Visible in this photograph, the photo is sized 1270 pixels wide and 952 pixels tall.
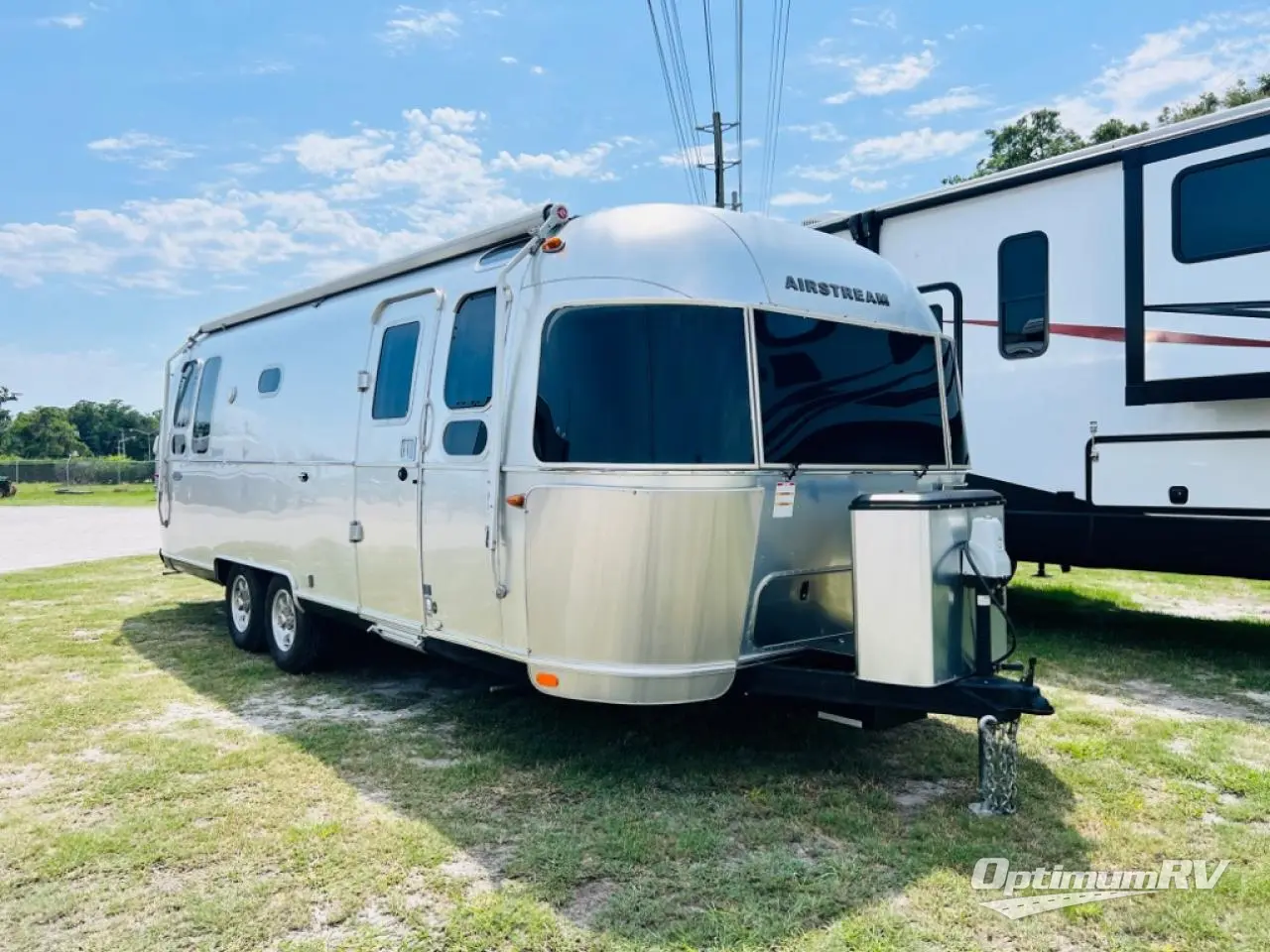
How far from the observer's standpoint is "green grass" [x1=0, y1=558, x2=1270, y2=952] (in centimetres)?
349

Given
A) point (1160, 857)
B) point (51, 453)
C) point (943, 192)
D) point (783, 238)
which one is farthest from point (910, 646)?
point (51, 453)

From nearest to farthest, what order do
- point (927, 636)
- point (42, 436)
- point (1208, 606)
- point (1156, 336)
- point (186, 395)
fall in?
point (927, 636) < point (1156, 336) < point (186, 395) < point (1208, 606) < point (42, 436)

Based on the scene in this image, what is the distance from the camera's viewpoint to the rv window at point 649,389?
4.38 metres

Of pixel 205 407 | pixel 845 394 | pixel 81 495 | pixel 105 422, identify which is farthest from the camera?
pixel 105 422

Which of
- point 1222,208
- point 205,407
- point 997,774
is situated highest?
point 1222,208

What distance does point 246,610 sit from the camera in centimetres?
805

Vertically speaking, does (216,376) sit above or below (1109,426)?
above

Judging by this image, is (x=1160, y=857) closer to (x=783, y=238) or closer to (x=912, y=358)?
(x=912, y=358)

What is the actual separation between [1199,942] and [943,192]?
20.8 ft

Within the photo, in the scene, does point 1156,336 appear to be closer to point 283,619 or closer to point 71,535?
point 283,619

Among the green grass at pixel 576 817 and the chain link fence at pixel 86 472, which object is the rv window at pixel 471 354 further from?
the chain link fence at pixel 86 472

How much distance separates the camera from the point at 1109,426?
23.7 ft

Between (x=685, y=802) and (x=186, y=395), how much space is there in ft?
22.4

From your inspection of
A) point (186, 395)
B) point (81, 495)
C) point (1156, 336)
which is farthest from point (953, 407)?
point (81, 495)
